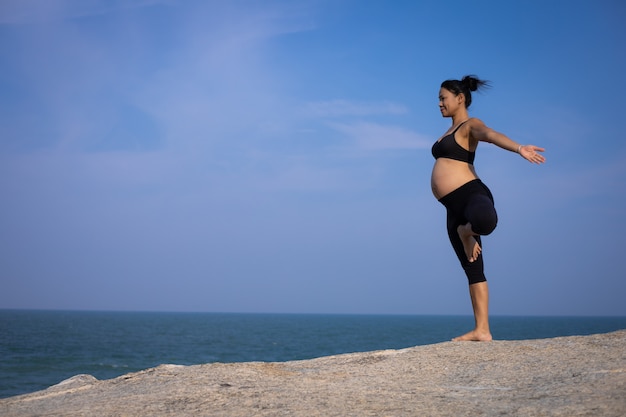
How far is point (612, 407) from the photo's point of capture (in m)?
2.67

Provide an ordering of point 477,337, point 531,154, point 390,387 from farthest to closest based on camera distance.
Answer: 1. point 477,337
2. point 531,154
3. point 390,387

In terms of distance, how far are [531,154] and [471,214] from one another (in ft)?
2.53

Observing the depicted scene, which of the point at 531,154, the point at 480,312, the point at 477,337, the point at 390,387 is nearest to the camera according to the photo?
the point at 390,387

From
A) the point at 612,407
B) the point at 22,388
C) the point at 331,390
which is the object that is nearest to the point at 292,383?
the point at 331,390

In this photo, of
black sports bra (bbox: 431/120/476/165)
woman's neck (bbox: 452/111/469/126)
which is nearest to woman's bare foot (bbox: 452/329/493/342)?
black sports bra (bbox: 431/120/476/165)

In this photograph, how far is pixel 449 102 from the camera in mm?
5723

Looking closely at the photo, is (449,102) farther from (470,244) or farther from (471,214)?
(470,244)

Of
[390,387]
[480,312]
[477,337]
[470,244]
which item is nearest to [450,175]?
[470,244]

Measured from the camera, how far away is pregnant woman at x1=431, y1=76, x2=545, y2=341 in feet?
17.0

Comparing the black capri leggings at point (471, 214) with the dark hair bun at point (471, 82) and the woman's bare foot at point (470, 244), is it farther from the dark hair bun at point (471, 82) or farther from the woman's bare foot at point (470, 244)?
the dark hair bun at point (471, 82)

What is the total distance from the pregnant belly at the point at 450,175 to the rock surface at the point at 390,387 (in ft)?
4.52

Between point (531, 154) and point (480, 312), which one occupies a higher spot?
point (531, 154)

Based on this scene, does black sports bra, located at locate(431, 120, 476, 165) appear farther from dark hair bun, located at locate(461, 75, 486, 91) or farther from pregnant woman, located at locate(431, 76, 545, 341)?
dark hair bun, located at locate(461, 75, 486, 91)

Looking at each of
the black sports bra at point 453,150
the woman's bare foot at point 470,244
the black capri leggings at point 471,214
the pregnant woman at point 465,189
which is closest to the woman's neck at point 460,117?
the pregnant woman at point 465,189
